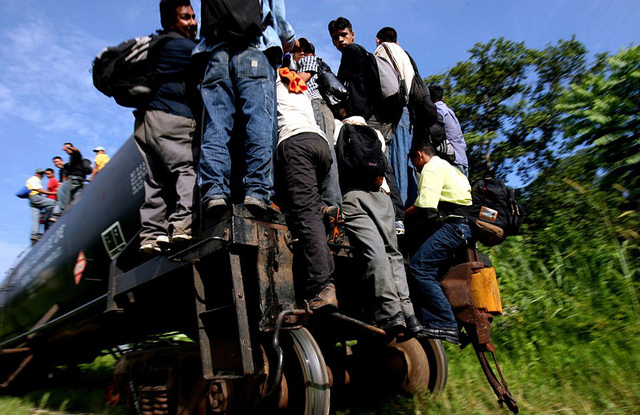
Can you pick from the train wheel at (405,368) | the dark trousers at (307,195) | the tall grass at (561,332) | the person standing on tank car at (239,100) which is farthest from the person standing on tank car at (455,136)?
the person standing on tank car at (239,100)

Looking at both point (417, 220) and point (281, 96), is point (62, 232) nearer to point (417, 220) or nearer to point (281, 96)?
point (281, 96)

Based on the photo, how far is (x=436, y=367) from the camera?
4.46 metres

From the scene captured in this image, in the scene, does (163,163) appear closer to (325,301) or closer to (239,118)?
(239,118)

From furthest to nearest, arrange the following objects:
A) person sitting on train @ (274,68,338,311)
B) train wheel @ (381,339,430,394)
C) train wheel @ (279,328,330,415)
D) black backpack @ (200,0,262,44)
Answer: train wheel @ (381,339,430,394), black backpack @ (200,0,262,44), person sitting on train @ (274,68,338,311), train wheel @ (279,328,330,415)

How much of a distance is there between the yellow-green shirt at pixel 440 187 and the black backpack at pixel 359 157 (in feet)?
1.36

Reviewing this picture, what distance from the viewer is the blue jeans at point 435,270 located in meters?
3.40

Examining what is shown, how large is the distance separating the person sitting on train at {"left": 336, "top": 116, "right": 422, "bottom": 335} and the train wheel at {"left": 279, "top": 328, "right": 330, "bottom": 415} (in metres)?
0.50

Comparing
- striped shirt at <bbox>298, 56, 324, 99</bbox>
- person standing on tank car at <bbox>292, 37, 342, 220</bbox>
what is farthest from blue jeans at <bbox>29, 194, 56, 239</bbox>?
striped shirt at <bbox>298, 56, 324, 99</bbox>

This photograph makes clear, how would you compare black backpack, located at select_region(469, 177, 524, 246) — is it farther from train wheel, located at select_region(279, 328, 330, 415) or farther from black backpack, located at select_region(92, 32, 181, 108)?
black backpack, located at select_region(92, 32, 181, 108)

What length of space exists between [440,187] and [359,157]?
72 cm

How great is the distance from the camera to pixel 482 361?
11.4 feet

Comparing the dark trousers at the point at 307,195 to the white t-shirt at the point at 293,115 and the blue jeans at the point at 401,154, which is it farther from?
the blue jeans at the point at 401,154

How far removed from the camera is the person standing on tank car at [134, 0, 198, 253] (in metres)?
3.40

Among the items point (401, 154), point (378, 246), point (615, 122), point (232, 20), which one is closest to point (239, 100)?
point (232, 20)
